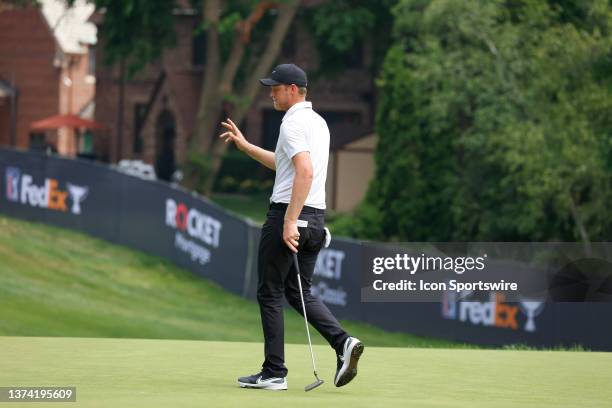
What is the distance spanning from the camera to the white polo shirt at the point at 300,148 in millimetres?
8789

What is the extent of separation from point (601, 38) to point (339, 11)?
25409 millimetres

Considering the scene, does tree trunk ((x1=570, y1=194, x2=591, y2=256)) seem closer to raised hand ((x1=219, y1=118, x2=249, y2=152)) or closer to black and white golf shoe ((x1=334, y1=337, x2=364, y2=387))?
raised hand ((x1=219, y1=118, x2=249, y2=152))

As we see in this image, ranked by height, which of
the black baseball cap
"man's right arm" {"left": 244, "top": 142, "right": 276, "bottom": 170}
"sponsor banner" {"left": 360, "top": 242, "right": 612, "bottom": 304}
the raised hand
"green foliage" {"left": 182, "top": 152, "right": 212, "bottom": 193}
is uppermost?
the black baseball cap

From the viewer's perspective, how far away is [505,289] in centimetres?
1527

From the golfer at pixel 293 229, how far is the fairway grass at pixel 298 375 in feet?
0.74

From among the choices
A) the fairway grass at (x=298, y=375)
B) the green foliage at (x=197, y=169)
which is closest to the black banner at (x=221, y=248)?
the fairway grass at (x=298, y=375)

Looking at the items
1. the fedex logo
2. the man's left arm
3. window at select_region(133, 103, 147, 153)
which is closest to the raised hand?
the man's left arm

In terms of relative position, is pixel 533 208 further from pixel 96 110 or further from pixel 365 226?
pixel 96 110

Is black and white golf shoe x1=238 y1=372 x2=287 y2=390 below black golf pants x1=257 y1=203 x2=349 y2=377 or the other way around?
below

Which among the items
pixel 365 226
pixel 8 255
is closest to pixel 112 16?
pixel 365 226

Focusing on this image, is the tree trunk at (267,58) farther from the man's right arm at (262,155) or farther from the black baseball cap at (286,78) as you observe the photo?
the black baseball cap at (286,78)

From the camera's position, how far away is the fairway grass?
818 centimetres

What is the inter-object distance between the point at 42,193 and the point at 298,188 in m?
25.5

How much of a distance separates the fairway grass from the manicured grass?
8575 mm
